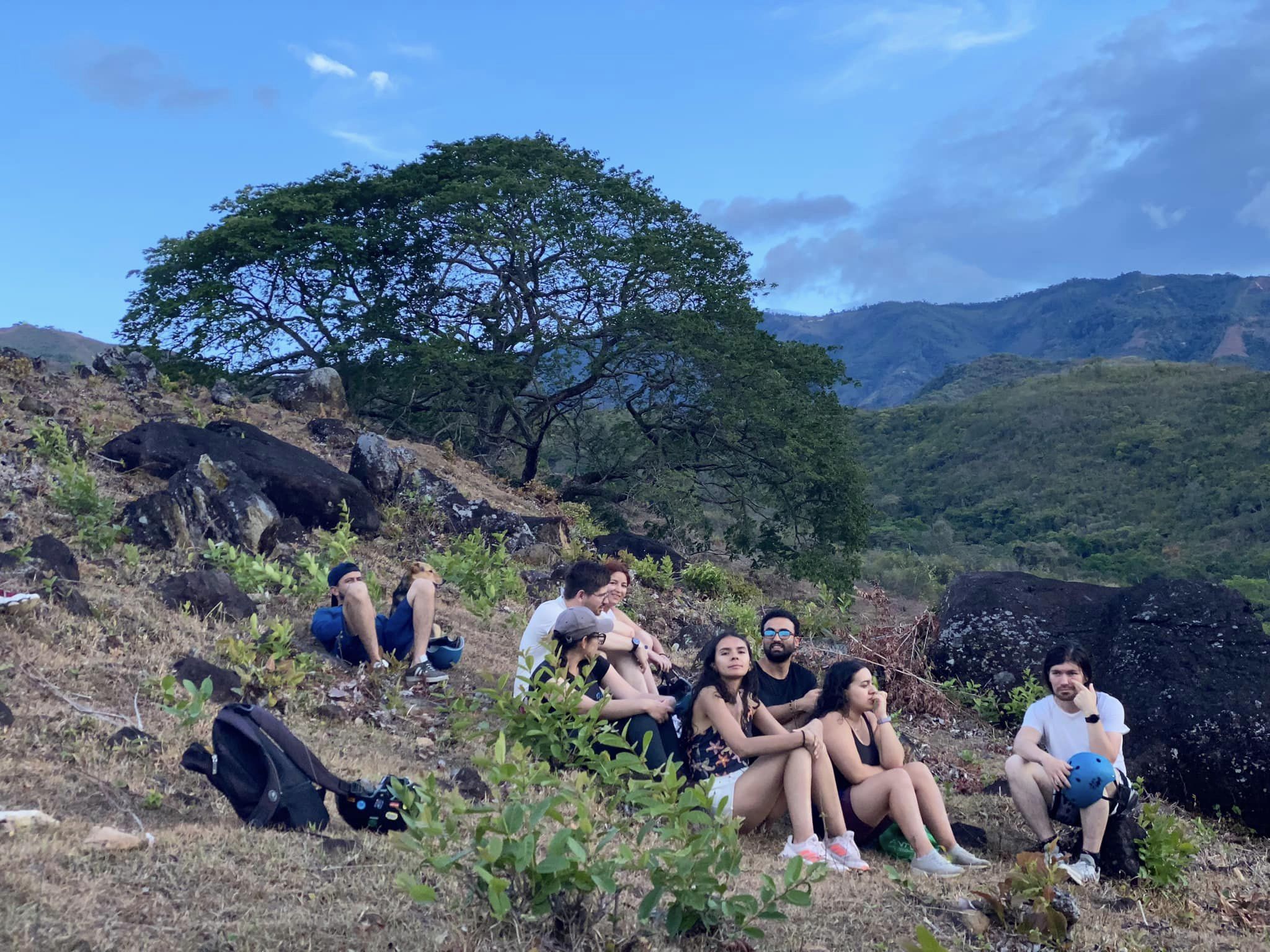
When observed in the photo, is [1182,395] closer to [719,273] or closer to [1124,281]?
[719,273]

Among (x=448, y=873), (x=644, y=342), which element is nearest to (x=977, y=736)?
(x=448, y=873)

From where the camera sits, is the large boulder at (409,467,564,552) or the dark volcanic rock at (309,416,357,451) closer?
the large boulder at (409,467,564,552)

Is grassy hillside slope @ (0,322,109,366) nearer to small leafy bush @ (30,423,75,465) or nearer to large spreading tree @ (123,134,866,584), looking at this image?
large spreading tree @ (123,134,866,584)

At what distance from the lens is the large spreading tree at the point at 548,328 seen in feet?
57.6

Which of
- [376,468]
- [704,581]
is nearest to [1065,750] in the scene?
[704,581]

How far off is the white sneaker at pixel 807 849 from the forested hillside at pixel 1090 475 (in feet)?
64.8

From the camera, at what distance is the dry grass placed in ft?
9.85

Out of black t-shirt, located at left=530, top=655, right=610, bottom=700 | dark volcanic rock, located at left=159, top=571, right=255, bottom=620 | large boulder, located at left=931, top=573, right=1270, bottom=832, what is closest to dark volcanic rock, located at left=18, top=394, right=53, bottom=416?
dark volcanic rock, located at left=159, top=571, right=255, bottom=620

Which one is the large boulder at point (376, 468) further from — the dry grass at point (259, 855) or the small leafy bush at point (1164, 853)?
the small leafy bush at point (1164, 853)

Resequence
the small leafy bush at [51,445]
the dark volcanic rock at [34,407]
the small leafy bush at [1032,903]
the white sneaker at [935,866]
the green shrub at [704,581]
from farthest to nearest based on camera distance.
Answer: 1. the green shrub at [704,581]
2. the dark volcanic rock at [34,407]
3. the small leafy bush at [51,445]
4. the white sneaker at [935,866]
5. the small leafy bush at [1032,903]

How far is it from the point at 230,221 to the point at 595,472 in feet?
24.2

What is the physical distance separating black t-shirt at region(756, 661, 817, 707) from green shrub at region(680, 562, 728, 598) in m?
6.65

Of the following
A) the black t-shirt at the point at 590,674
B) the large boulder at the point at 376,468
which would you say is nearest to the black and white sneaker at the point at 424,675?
the black t-shirt at the point at 590,674

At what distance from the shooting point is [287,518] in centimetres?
1016
